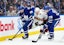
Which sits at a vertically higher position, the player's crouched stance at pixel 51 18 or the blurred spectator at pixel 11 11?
the blurred spectator at pixel 11 11

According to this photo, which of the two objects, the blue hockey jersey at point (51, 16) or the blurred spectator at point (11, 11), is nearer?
the blue hockey jersey at point (51, 16)

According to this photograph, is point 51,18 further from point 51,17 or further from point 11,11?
point 11,11

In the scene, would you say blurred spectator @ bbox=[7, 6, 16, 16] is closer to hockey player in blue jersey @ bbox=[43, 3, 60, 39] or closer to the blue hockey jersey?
hockey player in blue jersey @ bbox=[43, 3, 60, 39]

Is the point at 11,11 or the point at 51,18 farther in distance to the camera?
the point at 11,11

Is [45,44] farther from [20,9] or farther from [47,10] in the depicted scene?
[20,9]

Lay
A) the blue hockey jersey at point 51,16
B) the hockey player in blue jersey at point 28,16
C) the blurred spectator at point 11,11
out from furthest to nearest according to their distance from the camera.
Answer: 1. the blurred spectator at point 11,11
2. the hockey player in blue jersey at point 28,16
3. the blue hockey jersey at point 51,16

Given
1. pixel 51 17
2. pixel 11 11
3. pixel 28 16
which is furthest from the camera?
pixel 11 11

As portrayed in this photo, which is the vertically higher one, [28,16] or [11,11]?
[11,11]

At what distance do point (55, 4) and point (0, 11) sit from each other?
15.3 feet

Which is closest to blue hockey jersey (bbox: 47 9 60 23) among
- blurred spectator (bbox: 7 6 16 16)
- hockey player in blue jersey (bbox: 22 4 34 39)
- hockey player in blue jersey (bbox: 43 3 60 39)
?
hockey player in blue jersey (bbox: 43 3 60 39)

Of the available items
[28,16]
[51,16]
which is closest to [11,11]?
[28,16]

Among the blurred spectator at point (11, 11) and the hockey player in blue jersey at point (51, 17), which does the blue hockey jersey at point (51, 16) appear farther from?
the blurred spectator at point (11, 11)

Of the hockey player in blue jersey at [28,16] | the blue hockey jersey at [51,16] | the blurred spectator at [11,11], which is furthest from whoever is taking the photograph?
the blurred spectator at [11,11]

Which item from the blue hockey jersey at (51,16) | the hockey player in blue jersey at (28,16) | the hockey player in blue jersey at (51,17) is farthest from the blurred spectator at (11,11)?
the blue hockey jersey at (51,16)
